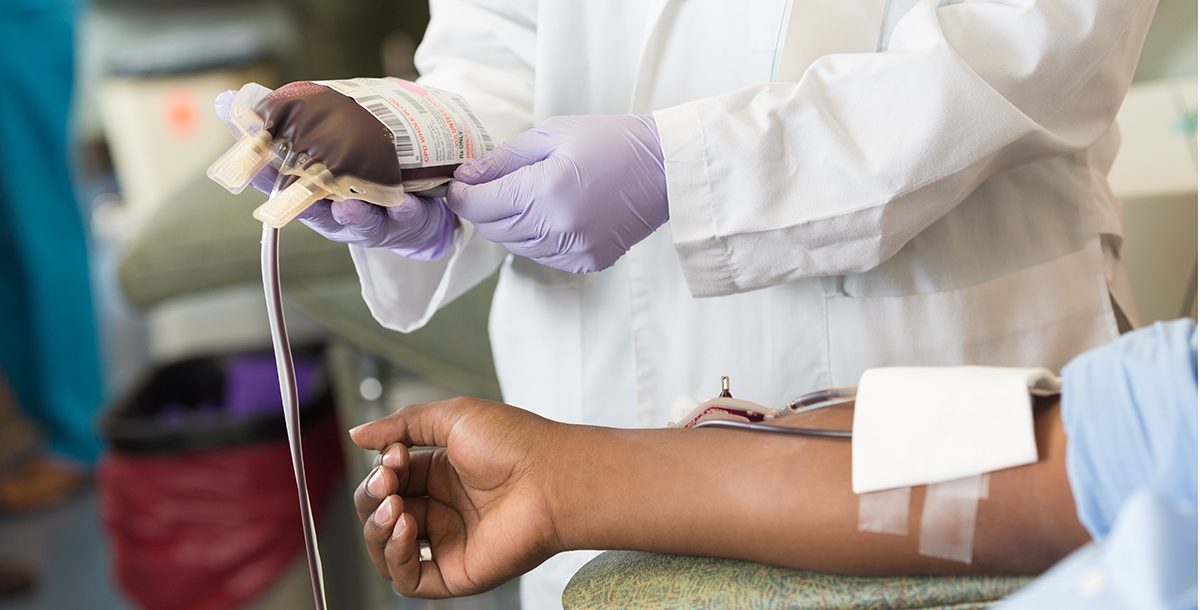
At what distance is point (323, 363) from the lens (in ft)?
6.38

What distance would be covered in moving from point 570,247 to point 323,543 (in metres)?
1.09

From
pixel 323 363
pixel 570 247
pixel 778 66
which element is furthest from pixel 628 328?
pixel 323 363

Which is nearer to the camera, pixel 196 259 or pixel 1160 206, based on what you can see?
pixel 1160 206

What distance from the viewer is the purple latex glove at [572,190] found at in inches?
31.3

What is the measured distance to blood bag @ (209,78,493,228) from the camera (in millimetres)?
713

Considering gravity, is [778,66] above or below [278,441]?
above

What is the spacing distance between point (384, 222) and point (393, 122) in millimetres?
108

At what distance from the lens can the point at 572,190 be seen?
79cm

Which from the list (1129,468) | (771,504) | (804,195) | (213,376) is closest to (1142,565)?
(1129,468)

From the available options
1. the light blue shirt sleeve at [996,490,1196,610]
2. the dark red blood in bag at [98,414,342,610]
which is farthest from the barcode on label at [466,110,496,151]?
the dark red blood in bag at [98,414,342,610]

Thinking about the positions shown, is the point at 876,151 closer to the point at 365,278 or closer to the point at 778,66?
the point at 778,66

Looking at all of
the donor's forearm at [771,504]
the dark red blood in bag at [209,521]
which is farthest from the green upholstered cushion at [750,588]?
the dark red blood in bag at [209,521]

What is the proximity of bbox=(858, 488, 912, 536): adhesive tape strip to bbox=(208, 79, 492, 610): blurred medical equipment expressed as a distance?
0.35 meters

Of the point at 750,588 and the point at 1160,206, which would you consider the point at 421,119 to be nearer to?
the point at 750,588
